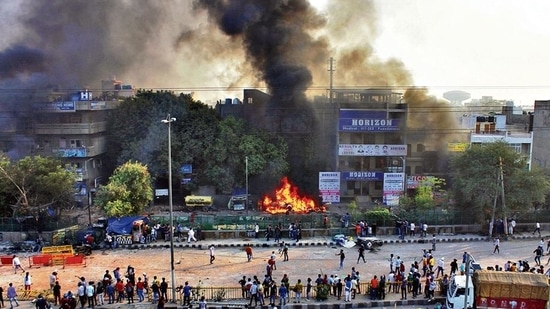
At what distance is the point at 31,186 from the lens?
34.5 m

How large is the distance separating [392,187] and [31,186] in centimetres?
3229

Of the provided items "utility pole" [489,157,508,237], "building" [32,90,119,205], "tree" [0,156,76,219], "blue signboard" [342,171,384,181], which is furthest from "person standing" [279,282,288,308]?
"building" [32,90,119,205]

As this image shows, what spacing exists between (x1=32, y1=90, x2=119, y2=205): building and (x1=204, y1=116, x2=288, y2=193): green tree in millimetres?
A: 12131

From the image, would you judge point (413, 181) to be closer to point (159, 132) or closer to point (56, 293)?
point (159, 132)

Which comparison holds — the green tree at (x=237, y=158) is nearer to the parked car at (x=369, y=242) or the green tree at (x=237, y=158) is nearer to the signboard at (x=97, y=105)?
the signboard at (x=97, y=105)

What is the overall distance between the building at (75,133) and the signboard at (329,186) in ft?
74.2

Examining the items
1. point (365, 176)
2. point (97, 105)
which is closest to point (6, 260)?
point (97, 105)

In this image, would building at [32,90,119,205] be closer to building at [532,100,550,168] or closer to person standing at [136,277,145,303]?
person standing at [136,277,145,303]

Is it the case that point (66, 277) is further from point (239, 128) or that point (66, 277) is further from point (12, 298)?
point (239, 128)

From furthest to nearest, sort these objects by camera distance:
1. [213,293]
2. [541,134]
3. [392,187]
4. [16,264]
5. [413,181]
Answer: [541,134], [413,181], [392,187], [16,264], [213,293]

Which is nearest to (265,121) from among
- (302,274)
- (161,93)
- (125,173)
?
(161,93)

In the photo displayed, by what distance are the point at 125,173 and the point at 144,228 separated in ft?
18.9

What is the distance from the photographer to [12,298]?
2158 cm

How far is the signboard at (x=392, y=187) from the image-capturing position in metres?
47.1
